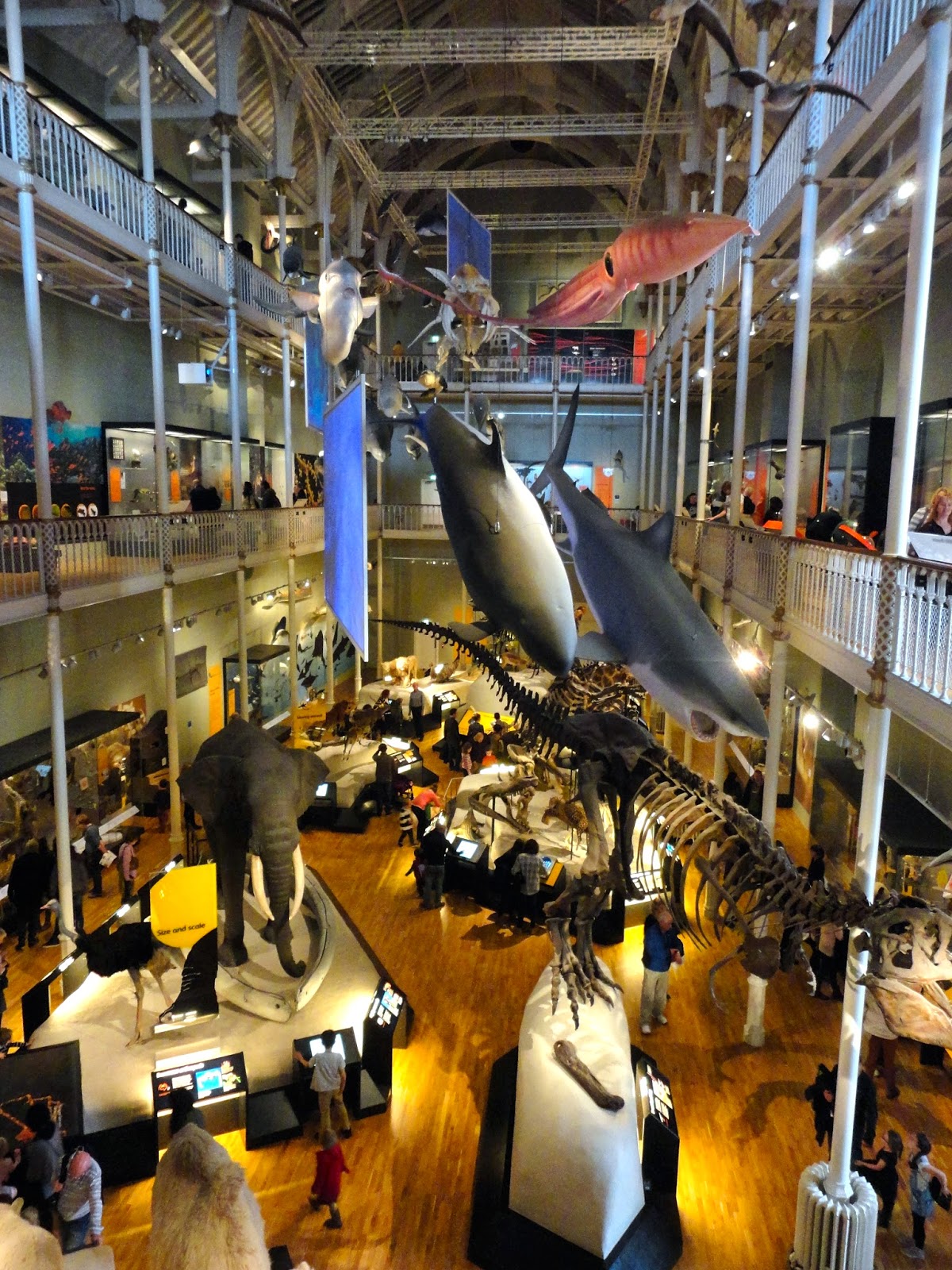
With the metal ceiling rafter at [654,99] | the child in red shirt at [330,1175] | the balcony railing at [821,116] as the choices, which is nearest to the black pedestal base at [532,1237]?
the child in red shirt at [330,1175]

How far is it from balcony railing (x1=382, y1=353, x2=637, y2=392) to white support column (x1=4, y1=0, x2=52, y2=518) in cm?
1803

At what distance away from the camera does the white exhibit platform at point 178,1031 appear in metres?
7.00

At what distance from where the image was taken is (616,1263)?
5.76 metres

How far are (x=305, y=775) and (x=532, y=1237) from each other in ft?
13.2

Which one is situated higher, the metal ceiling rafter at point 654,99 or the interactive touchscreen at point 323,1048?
the metal ceiling rafter at point 654,99

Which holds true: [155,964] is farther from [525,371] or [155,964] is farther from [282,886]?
[525,371]

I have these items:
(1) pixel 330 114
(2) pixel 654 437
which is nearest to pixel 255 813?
(1) pixel 330 114

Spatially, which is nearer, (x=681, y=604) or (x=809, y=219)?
(x=681, y=604)

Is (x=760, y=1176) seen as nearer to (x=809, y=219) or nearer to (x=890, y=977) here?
(x=890, y=977)

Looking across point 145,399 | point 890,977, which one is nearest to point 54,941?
point 890,977

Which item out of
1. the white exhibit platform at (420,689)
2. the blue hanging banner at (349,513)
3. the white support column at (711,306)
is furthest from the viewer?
the white exhibit platform at (420,689)

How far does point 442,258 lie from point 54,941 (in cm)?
2631

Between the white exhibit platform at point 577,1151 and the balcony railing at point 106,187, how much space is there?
8172mm

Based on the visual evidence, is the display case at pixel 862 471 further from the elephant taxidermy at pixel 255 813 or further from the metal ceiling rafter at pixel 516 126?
the metal ceiling rafter at pixel 516 126
